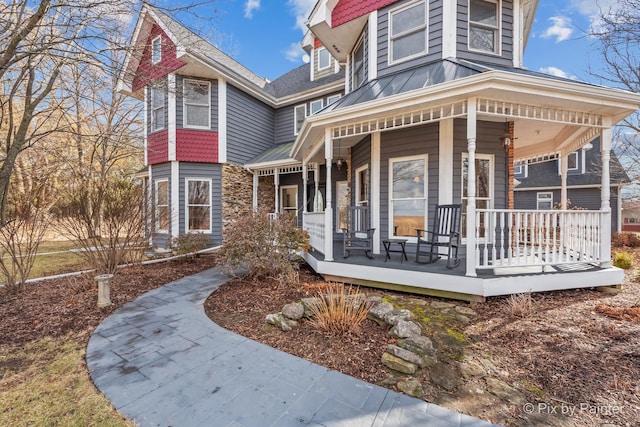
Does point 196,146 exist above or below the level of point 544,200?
above

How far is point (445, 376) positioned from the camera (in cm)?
254

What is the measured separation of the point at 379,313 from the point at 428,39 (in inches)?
235

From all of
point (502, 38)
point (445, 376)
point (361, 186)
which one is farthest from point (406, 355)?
point (502, 38)

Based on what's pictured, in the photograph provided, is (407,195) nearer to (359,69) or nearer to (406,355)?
(359,69)

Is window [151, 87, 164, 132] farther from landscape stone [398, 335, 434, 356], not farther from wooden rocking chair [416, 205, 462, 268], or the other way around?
landscape stone [398, 335, 434, 356]

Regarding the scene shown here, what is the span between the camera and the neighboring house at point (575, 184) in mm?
14578

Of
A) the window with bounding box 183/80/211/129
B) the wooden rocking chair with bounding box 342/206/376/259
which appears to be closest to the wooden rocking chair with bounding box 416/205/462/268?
the wooden rocking chair with bounding box 342/206/376/259

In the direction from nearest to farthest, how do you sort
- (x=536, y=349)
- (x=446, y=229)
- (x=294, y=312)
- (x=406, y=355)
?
(x=406, y=355), (x=536, y=349), (x=294, y=312), (x=446, y=229)

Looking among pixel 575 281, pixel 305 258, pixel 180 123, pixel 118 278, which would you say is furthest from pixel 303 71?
pixel 575 281

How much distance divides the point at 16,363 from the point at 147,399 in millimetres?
1905

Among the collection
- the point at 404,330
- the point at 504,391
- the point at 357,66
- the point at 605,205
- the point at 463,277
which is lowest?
the point at 504,391

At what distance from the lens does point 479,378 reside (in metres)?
2.54

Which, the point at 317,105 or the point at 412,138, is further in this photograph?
the point at 317,105

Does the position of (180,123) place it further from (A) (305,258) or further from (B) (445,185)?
(B) (445,185)
